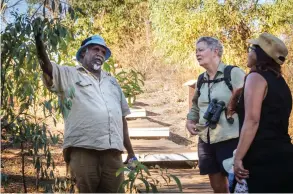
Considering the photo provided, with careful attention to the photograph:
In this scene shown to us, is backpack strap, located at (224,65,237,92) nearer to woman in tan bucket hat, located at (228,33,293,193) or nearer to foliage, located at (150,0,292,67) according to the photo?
woman in tan bucket hat, located at (228,33,293,193)

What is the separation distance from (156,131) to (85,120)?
6.70 m

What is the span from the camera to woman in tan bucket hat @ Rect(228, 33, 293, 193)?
2.83 m

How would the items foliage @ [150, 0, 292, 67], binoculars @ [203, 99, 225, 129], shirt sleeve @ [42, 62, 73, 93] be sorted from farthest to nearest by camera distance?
foliage @ [150, 0, 292, 67], binoculars @ [203, 99, 225, 129], shirt sleeve @ [42, 62, 73, 93]

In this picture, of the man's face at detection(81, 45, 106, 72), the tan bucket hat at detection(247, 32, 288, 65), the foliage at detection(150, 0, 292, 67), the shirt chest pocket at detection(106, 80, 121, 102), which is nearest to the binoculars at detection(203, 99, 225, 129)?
the shirt chest pocket at detection(106, 80, 121, 102)

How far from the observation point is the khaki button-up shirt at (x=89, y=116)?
3.59m

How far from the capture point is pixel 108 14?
27000 millimetres

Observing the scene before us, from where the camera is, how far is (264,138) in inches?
112

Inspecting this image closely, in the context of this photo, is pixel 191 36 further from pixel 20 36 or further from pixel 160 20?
pixel 20 36

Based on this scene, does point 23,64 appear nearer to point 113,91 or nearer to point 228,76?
point 113,91

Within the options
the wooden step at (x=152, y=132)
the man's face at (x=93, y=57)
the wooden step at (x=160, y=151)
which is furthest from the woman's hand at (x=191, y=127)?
the wooden step at (x=152, y=132)

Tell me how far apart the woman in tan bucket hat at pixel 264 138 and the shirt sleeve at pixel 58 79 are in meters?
1.12

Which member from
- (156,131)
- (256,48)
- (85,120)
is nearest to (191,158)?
(156,131)

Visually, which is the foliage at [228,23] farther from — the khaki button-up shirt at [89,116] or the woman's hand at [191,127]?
the khaki button-up shirt at [89,116]

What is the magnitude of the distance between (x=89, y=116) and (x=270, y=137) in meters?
1.25
